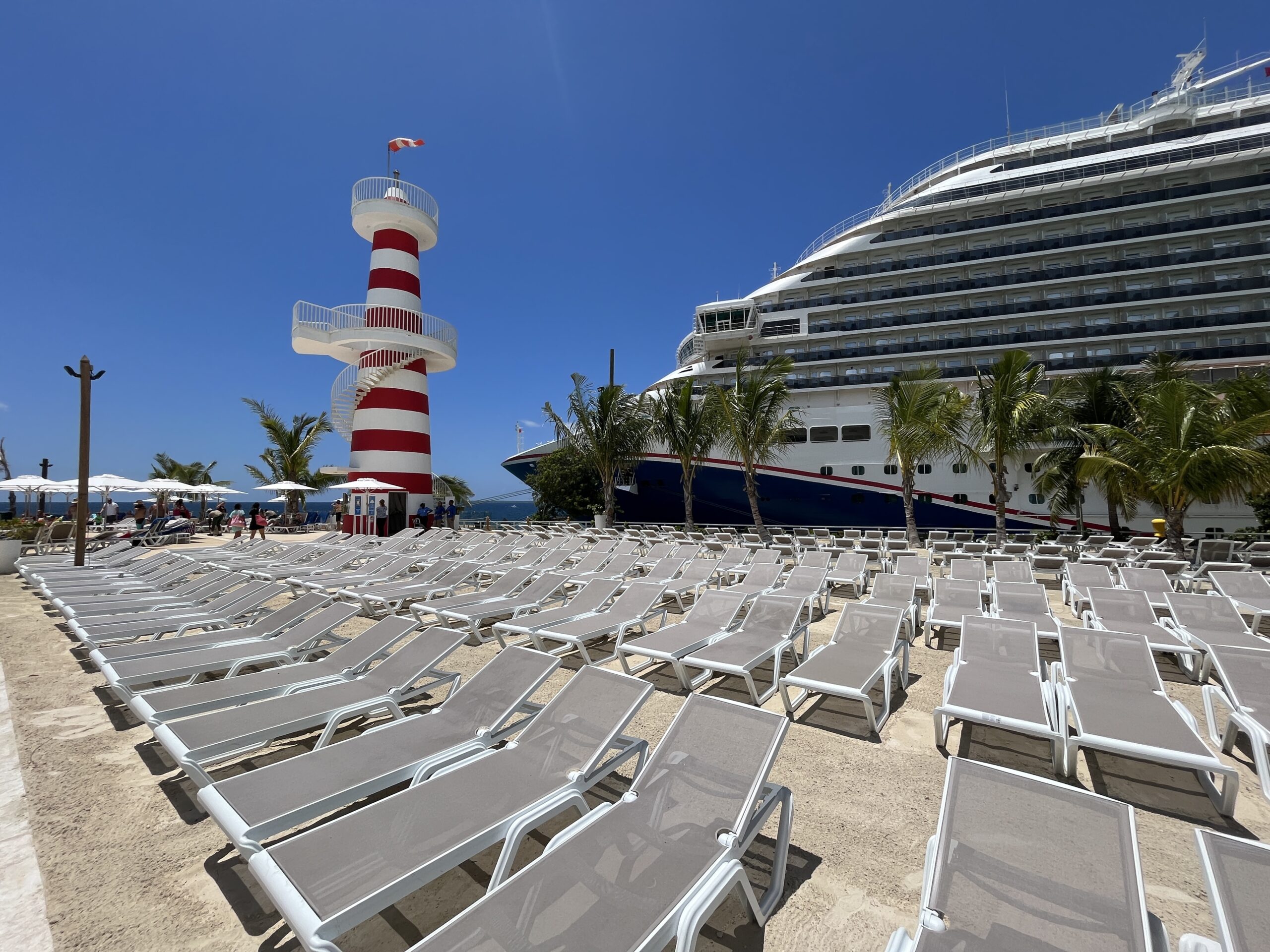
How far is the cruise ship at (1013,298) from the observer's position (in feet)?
64.7

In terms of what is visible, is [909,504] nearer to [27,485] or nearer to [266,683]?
[266,683]

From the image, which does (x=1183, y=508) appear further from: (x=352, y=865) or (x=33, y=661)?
(x=33, y=661)

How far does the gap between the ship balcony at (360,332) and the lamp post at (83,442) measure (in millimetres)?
8506

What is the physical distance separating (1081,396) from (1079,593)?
1312 cm

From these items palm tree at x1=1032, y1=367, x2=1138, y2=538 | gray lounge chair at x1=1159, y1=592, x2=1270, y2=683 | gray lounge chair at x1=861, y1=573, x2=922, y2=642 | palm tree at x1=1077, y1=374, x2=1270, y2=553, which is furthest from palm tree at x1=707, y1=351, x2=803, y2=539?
gray lounge chair at x1=1159, y1=592, x2=1270, y2=683

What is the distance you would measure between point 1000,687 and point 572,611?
3.94 meters

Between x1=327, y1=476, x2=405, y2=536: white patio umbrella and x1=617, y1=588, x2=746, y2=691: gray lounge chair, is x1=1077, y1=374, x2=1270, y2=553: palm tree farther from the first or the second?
x1=327, y1=476, x2=405, y2=536: white patio umbrella

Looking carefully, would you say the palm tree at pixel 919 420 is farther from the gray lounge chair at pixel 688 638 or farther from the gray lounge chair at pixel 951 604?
the gray lounge chair at pixel 688 638

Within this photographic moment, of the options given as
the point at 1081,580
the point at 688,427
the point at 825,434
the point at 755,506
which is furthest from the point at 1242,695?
the point at 825,434

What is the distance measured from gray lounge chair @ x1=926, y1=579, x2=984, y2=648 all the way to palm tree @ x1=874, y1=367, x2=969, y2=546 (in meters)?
8.04

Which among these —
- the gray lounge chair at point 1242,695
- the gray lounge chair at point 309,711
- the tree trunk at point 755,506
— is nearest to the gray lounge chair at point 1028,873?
the gray lounge chair at point 1242,695

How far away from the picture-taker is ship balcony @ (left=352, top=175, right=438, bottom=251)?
1880 centimetres

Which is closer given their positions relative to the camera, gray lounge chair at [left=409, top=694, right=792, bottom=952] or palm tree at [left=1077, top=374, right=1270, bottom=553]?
gray lounge chair at [left=409, top=694, right=792, bottom=952]

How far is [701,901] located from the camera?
1742mm
